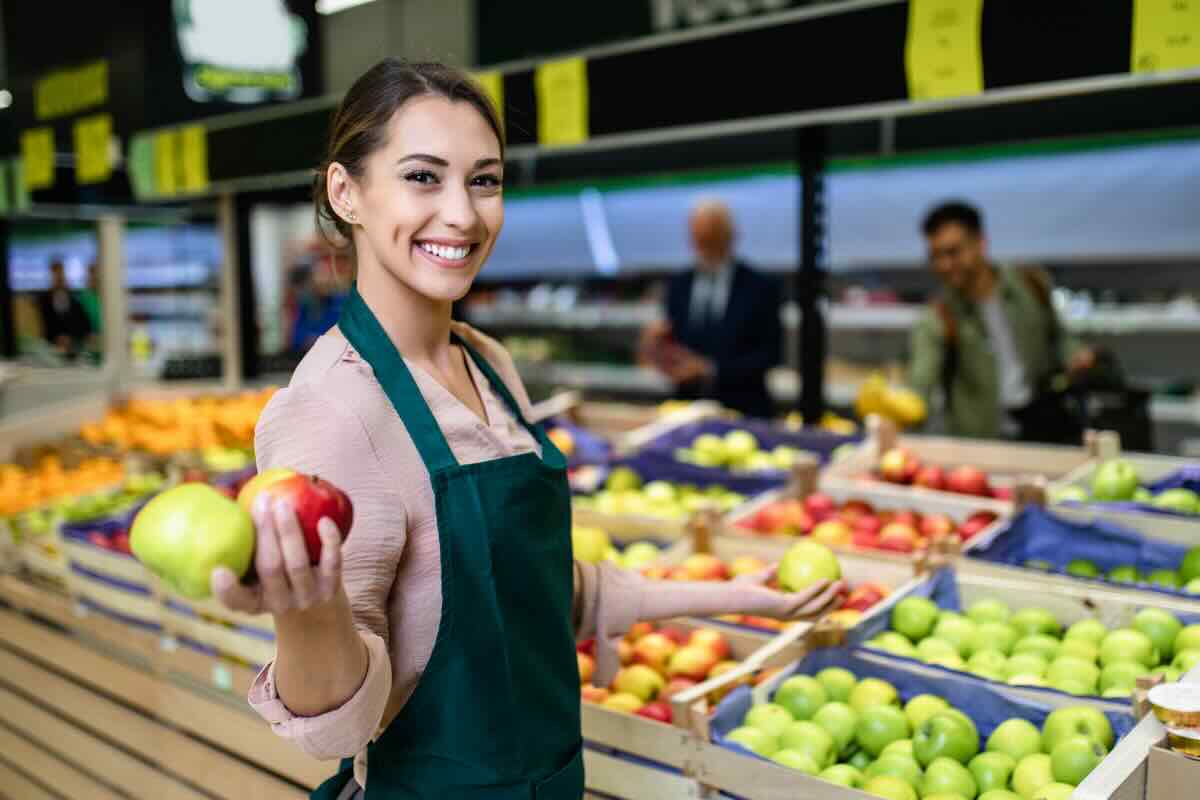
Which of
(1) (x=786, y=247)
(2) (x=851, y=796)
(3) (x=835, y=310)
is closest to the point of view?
(2) (x=851, y=796)

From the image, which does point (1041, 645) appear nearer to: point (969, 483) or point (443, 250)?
point (969, 483)

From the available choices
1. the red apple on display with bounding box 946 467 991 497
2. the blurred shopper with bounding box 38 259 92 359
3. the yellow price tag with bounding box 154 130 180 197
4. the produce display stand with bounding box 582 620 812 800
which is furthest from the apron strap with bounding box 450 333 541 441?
the blurred shopper with bounding box 38 259 92 359

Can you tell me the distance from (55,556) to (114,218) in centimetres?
327

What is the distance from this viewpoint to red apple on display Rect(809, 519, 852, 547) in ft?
8.96

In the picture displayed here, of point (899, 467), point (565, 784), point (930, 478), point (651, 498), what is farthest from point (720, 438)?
point (565, 784)

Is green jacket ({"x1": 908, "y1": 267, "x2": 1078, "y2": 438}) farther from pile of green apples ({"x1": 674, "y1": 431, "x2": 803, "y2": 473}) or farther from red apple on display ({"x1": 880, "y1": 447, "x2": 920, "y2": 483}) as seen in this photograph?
red apple on display ({"x1": 880, "y1": 447, "x2": 920, "y2": 483})

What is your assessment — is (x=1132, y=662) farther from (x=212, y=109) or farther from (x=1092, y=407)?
(x=212, y=109)

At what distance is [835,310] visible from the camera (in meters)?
6.77

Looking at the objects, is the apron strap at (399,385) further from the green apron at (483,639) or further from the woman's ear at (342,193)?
the woman's ear at (342,193)

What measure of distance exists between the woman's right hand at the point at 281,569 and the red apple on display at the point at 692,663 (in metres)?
1.37

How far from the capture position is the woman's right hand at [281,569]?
94 centimetres

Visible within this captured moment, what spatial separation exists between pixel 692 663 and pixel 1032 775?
733 mm

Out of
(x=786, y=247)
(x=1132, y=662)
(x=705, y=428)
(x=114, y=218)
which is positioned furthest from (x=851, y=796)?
(x=786, y=247)

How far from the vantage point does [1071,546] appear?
2.59 m
